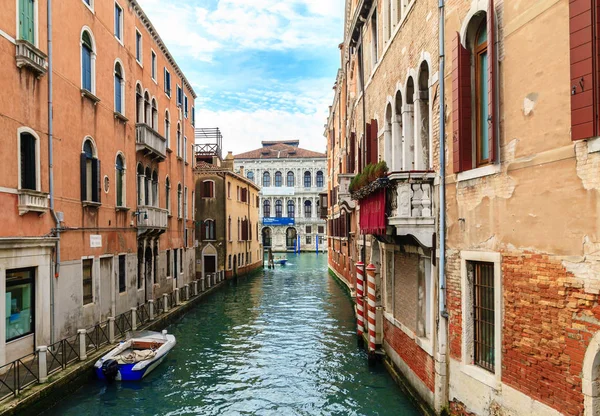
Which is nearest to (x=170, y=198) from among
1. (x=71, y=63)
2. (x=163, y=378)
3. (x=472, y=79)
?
(x=71, y=63)

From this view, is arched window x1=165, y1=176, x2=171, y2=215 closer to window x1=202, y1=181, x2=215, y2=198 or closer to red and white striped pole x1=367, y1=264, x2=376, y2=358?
window x1=202, y1=181, x2=215, y2=198

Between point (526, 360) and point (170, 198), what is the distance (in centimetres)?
1736

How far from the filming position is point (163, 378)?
10.3 m

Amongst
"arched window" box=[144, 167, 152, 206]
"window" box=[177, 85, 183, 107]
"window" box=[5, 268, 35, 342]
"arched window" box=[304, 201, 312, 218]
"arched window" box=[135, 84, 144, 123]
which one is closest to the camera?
"window" box=[5, 268, 35, 342]

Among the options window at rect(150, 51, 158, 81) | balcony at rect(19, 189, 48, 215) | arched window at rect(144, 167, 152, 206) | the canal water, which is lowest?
the canal water

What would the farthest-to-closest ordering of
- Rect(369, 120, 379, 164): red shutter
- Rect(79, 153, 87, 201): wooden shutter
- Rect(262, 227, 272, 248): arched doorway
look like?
Rect(262, 227, 272, 248): arched doorway < Rect(79, 153, 87, 201): wooden shutter < Rect(369, 120, 379, 164): red shutter

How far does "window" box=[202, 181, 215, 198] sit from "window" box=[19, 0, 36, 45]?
1909 centimetres

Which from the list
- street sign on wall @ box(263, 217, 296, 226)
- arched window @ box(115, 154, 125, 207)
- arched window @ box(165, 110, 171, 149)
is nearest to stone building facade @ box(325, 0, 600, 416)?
arched window @ box(115, 154, 125, 207)

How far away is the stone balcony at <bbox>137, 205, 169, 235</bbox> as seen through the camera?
15.8 metres

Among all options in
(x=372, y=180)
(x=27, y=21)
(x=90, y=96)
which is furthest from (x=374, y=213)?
(x=90, y=96)

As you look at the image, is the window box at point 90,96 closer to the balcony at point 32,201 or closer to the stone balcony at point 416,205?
the balcony at point 32,201

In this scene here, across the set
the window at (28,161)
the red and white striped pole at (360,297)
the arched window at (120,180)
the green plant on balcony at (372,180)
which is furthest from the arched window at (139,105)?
the green plant on balcony at (372,180)

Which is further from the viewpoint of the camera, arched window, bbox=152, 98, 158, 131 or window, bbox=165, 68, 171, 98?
window, bbox=165, 68, 171, 98

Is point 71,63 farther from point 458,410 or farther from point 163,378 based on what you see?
point 458,410
